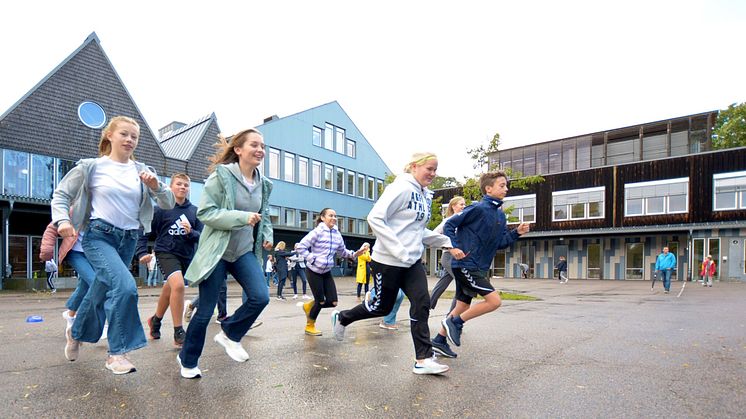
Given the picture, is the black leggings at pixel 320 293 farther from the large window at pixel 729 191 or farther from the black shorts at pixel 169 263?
the large window at pixel 729 191

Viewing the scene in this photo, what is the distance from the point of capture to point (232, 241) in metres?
3.91

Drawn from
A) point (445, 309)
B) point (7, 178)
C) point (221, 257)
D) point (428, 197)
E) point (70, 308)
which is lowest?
point (445, 309)

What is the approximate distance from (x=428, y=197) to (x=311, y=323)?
8.69 feet

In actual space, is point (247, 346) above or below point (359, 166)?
below

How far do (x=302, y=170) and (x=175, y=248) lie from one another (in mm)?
30268

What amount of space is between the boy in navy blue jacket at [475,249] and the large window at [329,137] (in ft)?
108

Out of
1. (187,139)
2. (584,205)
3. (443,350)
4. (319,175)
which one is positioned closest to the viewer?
(443,350)

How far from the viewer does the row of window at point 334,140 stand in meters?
37.3

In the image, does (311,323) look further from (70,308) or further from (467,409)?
(467,409)

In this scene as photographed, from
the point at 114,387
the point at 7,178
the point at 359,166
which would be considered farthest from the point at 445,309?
the point at 359,166

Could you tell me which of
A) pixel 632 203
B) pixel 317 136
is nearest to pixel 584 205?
pixel 632 203

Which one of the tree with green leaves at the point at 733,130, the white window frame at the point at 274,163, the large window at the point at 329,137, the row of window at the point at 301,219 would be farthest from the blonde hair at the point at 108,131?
the tree with green leaves at the point at 733,130

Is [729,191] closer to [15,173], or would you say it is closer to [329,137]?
[329,137]

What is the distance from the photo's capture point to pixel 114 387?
3641 millimetres
